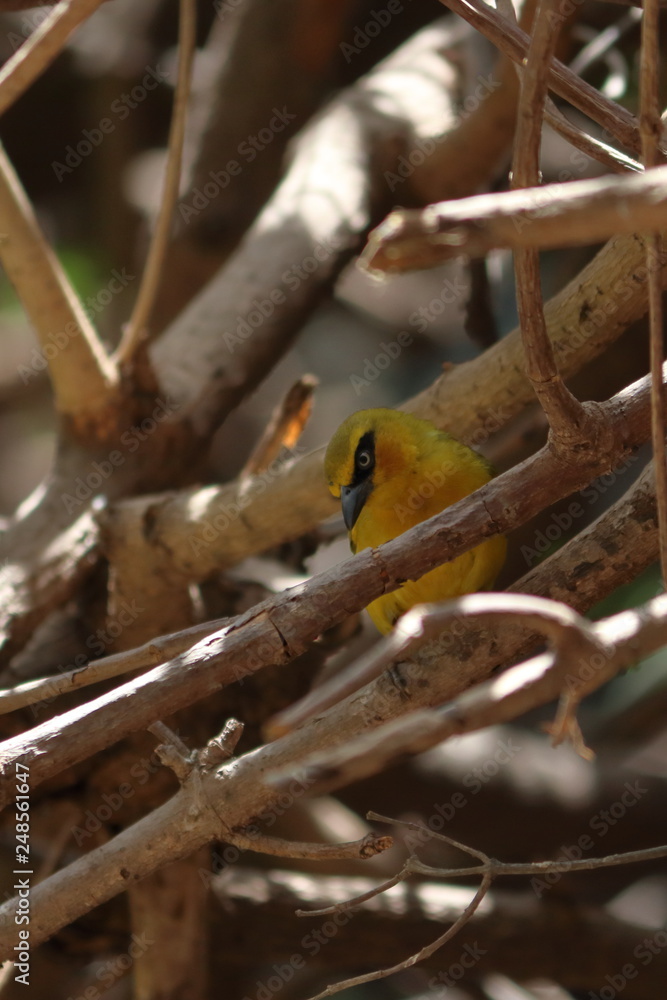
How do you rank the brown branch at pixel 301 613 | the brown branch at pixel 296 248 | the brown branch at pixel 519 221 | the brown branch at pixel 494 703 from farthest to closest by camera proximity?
the brown branch at pixel 296 248 → the brown branch at pixel 301 613 → the brown branch at pixel 494 703 → the brown branch at pixel 519 221

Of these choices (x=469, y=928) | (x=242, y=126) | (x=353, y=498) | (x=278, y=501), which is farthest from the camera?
(x=242, y=126)

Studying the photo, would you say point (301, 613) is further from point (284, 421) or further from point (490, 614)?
point (284, 421)

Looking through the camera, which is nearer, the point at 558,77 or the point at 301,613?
the point at 301,613

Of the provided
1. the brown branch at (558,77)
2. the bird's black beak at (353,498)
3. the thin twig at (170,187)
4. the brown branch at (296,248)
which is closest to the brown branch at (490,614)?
the brown branch at (558,77)

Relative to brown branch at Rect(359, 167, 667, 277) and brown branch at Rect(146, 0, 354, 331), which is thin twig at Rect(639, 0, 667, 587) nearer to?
brown branch at Rect(359, 167, 667, 277)

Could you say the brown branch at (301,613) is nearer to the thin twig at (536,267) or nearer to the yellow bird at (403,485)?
the thin twig at (536,267)

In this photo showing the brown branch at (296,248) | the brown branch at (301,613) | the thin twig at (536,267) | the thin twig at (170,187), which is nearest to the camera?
the thin twig at (536,267)

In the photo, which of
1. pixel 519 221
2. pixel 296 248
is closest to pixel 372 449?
pixel 296 248

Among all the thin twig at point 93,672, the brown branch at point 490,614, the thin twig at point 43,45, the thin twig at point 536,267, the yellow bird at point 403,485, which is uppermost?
the thin twig at point 43,45
